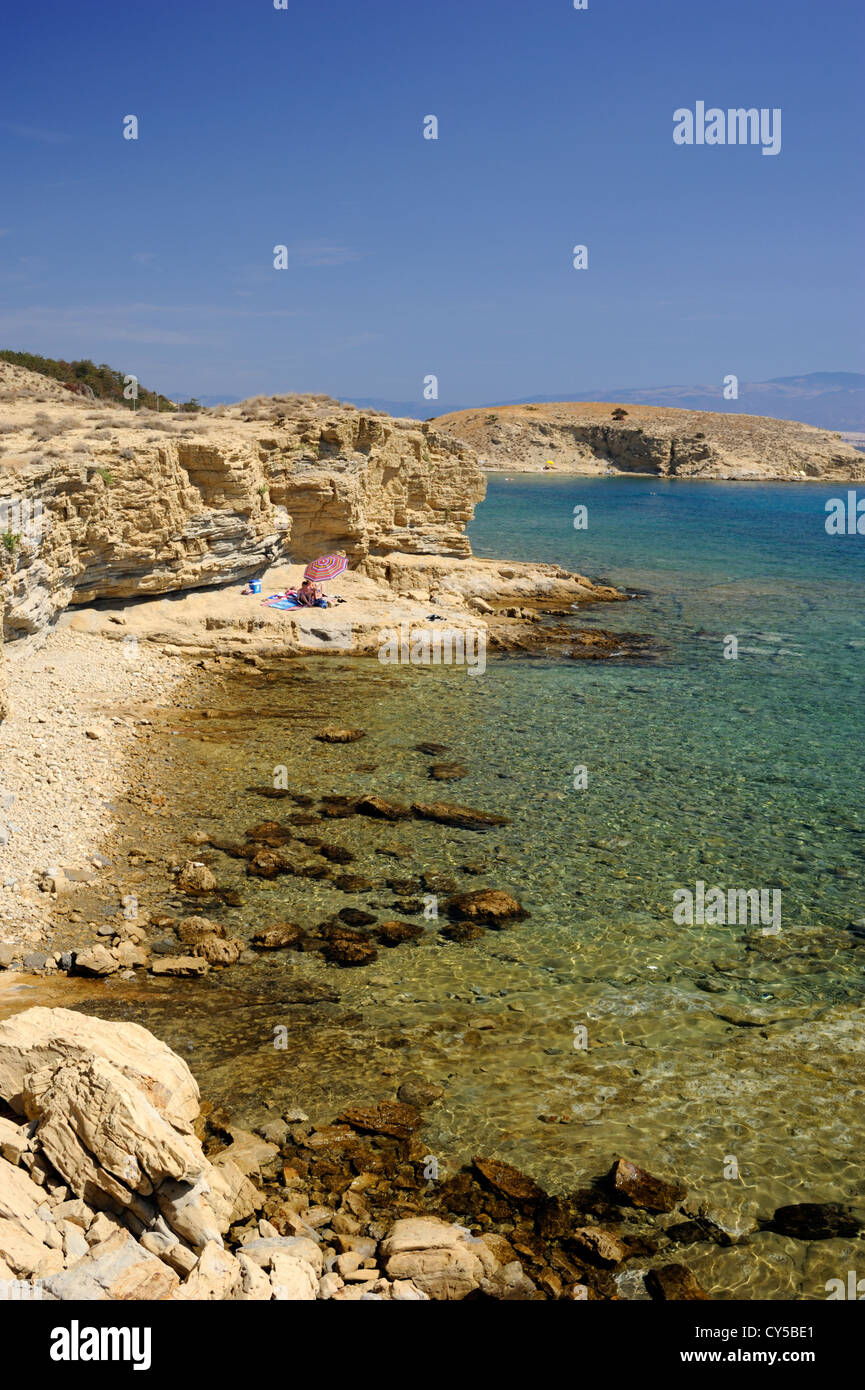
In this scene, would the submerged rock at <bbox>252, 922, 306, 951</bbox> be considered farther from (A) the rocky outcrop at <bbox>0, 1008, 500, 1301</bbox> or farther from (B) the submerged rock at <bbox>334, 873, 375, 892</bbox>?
(A) the rocky outcrop at <bbox>0, 1008, 500, 1301</bbox>

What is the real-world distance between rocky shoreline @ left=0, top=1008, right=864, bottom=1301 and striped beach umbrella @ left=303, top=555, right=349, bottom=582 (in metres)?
23.0

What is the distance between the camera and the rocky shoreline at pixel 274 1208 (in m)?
6.34

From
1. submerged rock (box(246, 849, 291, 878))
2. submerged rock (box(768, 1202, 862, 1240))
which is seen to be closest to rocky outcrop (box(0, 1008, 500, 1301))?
submerged rock (box(768, 1202, 862, 1240))

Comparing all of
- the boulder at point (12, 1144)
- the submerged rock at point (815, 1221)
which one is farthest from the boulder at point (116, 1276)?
the submerged rock at point (815, 1221)

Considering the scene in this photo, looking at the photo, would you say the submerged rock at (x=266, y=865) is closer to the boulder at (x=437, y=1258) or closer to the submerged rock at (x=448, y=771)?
the submerged rock at (x=448, y=771)

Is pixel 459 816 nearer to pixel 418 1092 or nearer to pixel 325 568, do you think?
pixel 418 1092

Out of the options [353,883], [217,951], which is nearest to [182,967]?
[217,951]

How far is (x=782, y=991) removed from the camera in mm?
11742

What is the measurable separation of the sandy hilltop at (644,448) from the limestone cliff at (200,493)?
88.7 m

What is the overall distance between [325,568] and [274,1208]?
24.8 meters

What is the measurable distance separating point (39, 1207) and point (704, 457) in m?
129

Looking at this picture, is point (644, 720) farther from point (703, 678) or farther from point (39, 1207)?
point (39, 1207)

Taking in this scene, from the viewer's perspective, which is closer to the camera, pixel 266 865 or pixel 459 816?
pixel 266 865

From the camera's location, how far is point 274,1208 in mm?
7934
